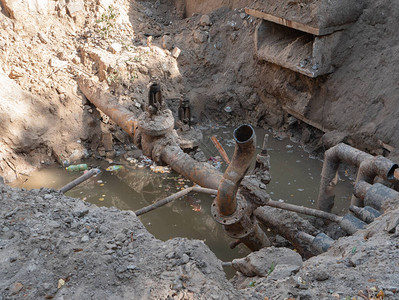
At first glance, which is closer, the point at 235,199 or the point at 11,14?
the point at 235,199

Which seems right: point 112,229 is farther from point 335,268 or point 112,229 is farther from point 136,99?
point 136,99

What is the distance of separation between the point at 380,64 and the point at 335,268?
527 cm

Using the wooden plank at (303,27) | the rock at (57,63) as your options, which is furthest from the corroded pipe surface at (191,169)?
the rock at (57,63)

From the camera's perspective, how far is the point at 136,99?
8508 millimetres

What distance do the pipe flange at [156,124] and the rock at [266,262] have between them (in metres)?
2.36

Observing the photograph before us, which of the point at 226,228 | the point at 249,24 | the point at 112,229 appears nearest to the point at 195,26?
the point at 249,24

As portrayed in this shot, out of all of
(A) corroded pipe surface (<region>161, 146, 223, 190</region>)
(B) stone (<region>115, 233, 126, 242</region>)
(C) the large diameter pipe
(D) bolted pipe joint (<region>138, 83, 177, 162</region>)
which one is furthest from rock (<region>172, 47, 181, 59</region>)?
(B) stone (<region>115, 233, 126, 242</region>)

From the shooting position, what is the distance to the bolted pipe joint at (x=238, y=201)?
3.59 meters

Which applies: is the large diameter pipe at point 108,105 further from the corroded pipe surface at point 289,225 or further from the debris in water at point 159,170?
the corroded pipe surface at point 289,225

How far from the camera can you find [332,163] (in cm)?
568

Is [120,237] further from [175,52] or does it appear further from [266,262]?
[175,52]

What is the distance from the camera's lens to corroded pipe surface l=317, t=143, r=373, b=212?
17.5ft

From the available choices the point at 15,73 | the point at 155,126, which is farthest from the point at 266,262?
the point at 15,73

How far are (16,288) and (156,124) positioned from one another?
10.7 feet
